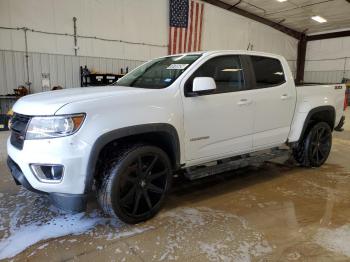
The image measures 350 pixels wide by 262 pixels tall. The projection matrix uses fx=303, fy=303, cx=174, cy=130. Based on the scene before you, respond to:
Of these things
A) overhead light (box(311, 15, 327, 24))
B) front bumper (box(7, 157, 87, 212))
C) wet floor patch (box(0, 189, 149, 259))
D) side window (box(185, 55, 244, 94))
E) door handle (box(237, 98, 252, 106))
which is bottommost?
wet floor patch (box(0, 189, 149, 259))

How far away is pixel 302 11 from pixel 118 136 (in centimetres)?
1373

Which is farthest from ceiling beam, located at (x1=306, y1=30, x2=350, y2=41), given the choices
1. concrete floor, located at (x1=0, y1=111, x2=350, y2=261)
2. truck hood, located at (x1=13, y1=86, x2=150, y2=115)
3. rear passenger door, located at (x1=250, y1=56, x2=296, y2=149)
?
truck hood, located at (x1=13, y1=86, x2=150, y2=115)

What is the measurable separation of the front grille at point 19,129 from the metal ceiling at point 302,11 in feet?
40.7

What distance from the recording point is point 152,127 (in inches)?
105

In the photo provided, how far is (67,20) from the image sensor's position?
9695mm

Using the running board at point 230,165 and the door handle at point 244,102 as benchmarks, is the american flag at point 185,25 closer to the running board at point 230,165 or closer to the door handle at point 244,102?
the running board at point 230,165

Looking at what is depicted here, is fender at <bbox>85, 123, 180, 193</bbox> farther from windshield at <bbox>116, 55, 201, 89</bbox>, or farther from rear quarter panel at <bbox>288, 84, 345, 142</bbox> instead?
rear quarter panel at <bbox>288, 84, 345, 142</bbox>

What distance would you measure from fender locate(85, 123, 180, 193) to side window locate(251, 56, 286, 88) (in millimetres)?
1401

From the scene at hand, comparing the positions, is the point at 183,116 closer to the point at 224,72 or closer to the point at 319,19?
the point at 224,72

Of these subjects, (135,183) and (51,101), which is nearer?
(51,101)

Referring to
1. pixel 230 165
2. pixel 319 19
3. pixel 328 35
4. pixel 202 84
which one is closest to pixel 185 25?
pixel 319 19

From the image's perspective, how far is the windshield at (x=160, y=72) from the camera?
307 cm

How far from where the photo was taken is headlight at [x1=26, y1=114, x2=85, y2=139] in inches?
91.0

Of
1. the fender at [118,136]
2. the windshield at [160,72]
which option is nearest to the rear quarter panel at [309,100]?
the windshield at [160,72]
